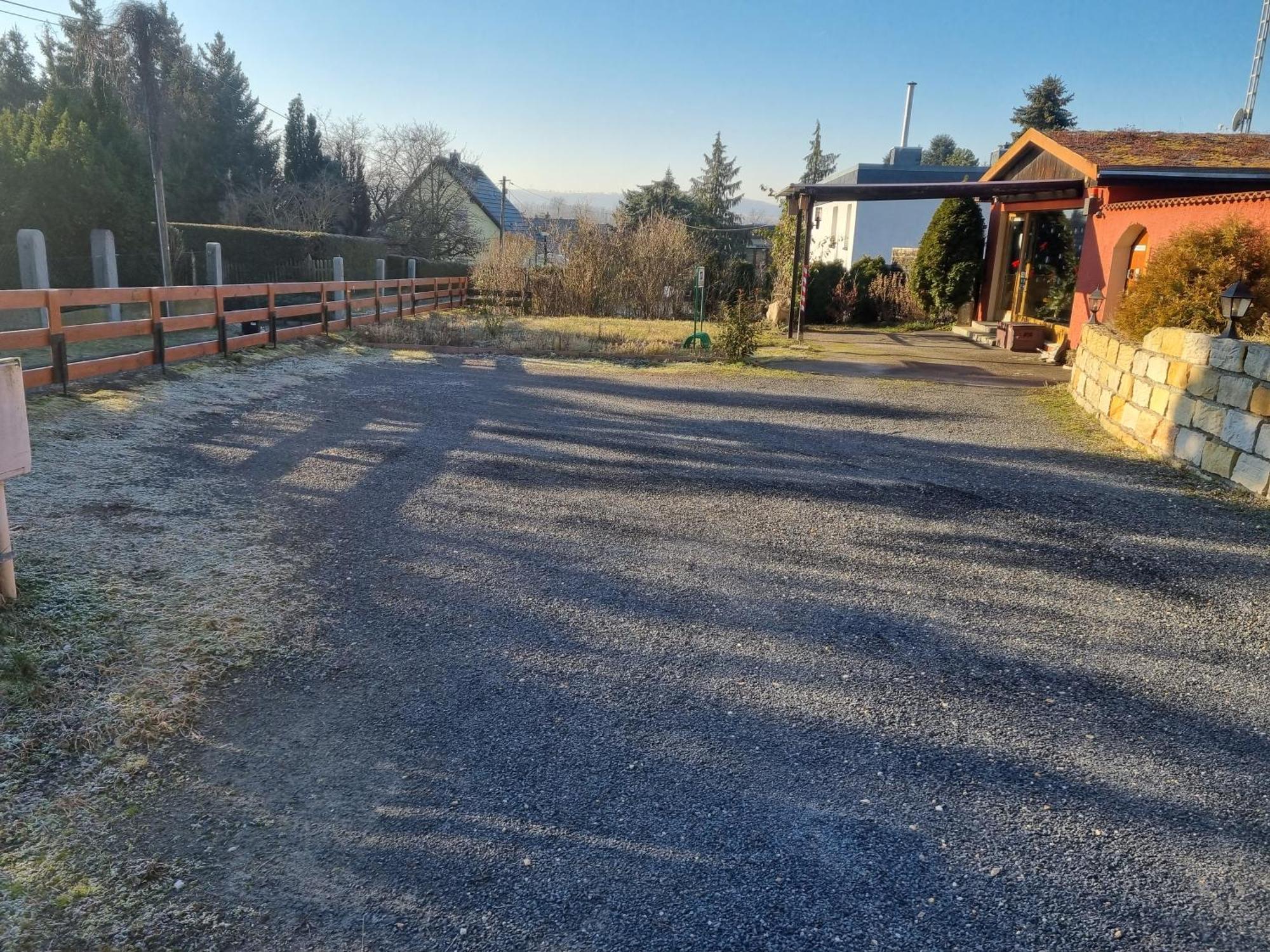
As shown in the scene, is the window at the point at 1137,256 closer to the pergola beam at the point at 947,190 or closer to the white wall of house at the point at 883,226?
the pergola beam at the point at 947,190

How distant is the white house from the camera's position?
26.3 m

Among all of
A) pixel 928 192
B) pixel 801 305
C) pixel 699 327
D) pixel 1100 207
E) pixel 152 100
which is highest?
pixel 152 100

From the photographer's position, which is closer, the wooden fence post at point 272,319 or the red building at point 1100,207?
the red building at point 1100,207

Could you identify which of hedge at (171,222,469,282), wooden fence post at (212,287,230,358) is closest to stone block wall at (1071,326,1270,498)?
wooden fence post at (212,287,230,358)

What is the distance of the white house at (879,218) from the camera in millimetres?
26312

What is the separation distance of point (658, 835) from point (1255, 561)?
14.6ft

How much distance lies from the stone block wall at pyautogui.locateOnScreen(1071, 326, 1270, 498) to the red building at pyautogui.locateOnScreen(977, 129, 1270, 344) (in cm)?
217

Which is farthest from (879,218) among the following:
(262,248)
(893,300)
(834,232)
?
(262,248)

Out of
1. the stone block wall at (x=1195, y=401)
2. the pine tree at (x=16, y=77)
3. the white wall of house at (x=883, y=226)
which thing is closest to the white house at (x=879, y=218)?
the white wall of house at (x=883, y=226)

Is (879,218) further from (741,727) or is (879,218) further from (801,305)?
(741,727)

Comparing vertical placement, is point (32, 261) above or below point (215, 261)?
below

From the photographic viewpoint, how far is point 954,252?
18719 millimetres

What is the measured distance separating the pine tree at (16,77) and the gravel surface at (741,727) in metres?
36.8

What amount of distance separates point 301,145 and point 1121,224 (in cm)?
3134
